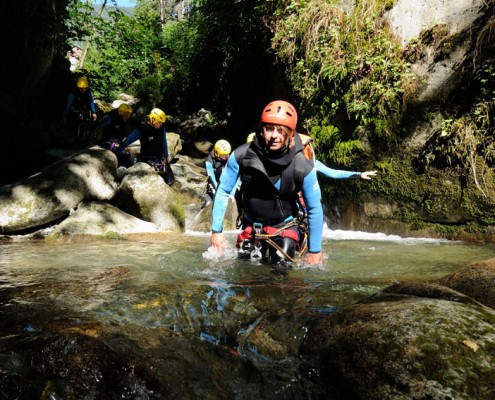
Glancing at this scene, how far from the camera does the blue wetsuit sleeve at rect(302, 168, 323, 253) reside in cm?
473

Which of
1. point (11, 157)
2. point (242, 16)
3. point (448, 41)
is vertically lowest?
point (11, 157)

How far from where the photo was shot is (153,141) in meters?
11.6

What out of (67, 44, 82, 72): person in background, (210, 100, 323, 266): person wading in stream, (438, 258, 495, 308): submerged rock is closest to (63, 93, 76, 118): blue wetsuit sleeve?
(67, 44, 82, 72): person in background

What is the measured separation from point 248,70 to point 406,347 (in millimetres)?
16200

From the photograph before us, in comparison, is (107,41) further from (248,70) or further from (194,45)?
(248,70)

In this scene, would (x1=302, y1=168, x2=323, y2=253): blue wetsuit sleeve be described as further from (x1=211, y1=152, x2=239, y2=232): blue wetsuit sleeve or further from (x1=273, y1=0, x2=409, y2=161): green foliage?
(x1=273, y1=0, x2=409, y2=161): green foliage

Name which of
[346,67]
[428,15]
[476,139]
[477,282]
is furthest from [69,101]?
[477,282]

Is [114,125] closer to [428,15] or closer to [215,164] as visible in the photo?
[215,164]

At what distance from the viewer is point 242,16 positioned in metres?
14.5

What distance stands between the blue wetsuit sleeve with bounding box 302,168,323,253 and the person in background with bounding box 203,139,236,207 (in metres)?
5.50

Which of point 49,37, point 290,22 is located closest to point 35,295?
point 290,22

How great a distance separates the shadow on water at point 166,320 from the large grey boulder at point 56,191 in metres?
1.75

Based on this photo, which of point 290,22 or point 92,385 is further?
point 290,22

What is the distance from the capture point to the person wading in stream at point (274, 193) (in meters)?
4.66
